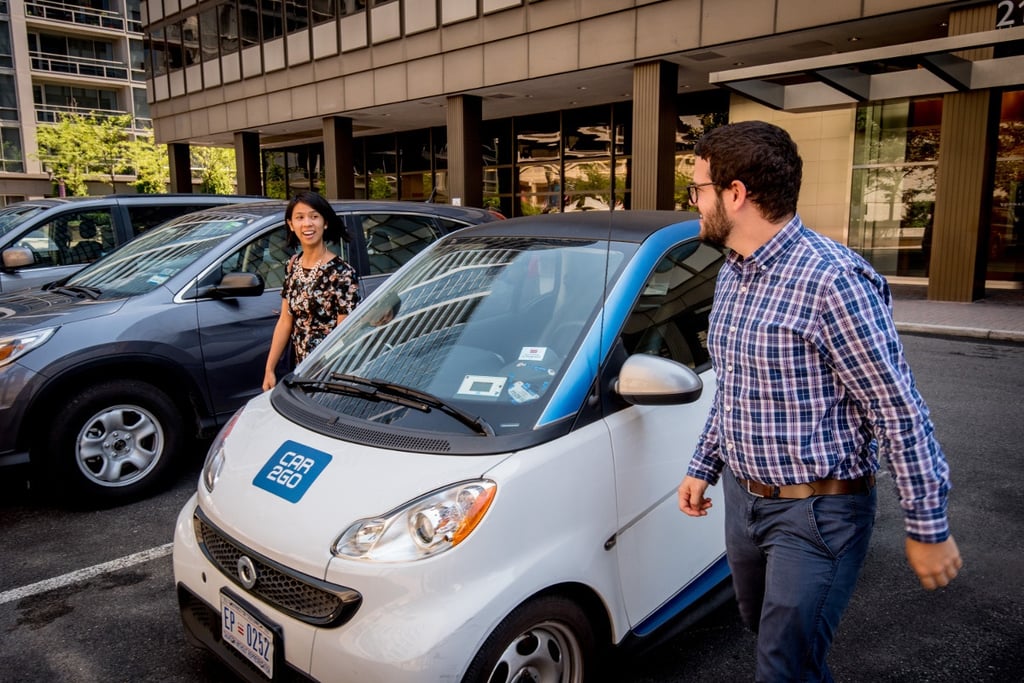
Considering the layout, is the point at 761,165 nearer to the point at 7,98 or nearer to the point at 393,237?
the point at 393,237

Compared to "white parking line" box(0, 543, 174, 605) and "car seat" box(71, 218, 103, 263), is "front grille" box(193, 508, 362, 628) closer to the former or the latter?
"white parking line" box(0, 543, 174, 605)

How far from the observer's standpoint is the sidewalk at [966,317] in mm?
9844

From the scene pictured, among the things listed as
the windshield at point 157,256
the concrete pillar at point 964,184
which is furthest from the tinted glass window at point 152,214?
the concrete pillar at point 964,184

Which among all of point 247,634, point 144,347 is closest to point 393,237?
point 144,347

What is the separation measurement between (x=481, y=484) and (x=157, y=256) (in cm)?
397

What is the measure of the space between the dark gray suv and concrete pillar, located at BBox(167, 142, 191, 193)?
87.6ft

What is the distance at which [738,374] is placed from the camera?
1.95 meters

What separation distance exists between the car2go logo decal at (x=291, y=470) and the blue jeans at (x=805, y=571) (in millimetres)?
1287

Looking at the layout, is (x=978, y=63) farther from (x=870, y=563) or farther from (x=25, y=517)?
(x=25, y=517)

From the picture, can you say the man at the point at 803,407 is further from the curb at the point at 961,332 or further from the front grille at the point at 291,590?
the curb at the point at 961,332

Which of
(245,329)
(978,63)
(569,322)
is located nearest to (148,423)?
(245,329)

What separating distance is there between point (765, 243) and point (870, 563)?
244 cm

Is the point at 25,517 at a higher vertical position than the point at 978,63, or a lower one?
lower

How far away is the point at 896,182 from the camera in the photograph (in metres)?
16.2
